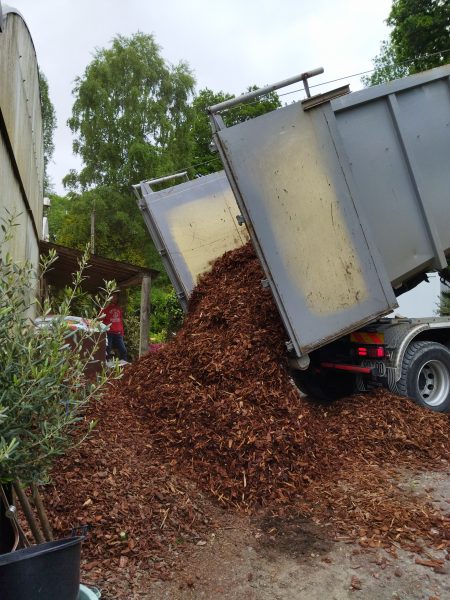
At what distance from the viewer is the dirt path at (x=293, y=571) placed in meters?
2.83

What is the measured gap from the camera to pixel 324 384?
20.5 ft

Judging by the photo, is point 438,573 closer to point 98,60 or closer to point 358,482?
point 358,482

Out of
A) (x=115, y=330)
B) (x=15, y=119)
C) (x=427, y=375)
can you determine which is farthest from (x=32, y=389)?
(x=115, y=330)

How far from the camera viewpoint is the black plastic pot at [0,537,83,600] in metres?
1.93

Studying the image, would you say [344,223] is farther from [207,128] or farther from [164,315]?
[207,128]

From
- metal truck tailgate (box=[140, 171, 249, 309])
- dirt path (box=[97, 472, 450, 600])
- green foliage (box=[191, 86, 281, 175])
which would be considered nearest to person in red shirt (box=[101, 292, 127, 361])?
metal truck tailgate (box=[140, 171, 249, 309])

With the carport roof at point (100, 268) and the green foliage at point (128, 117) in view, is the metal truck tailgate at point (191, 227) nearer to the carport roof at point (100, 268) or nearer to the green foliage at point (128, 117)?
the carport roof at point (100, 268)

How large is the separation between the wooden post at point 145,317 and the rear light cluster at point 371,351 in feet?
15.2

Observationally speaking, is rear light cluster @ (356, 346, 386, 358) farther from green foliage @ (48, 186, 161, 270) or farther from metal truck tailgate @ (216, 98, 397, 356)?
green foliage @ (48, 186, 161, 270)

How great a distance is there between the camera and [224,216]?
251 inches

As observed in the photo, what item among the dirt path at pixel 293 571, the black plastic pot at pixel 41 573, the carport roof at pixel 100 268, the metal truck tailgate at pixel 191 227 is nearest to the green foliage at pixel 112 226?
the carport roof at pixel 100 268

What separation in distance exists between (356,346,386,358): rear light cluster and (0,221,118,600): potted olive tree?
11.6 feet

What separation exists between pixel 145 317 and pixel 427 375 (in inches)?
213

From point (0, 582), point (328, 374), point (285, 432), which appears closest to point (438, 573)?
point (285, 432)
